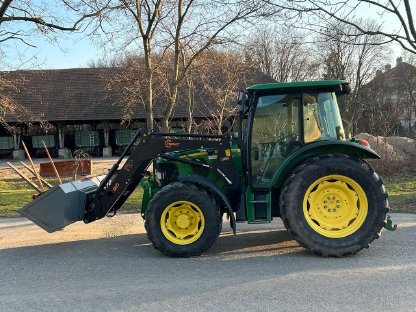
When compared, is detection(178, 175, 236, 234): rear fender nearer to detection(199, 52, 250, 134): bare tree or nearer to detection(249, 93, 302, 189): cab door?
detection(249, 93, 302, 189): cab door

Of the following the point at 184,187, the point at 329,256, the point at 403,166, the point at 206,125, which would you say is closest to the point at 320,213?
the point at 329,256

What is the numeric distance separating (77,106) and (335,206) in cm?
3162

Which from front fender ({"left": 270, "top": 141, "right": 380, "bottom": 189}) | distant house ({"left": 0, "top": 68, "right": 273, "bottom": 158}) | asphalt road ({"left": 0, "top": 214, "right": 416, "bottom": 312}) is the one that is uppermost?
distant house ({"left": 0, "top": 68, "right": 273, "bottom": 158})

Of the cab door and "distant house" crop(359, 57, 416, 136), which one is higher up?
"distant house" crop(359, 57, 416, 136)

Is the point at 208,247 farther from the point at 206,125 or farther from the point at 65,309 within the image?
the point at 206,125

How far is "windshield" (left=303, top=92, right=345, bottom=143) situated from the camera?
19.3ft

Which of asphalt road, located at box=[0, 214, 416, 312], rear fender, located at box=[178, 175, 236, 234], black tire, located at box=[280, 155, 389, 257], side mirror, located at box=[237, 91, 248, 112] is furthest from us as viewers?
side mirror, located at box=[237, 91, 248, 112]

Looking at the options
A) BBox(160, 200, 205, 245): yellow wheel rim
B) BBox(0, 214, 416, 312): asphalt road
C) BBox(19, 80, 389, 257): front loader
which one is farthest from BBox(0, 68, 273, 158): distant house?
BBox(160, 200, 205, 245): yellow wheel rim

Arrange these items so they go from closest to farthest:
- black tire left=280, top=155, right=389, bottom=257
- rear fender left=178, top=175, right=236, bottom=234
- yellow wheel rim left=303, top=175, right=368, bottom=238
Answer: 1. black tire left=280, top=155, right=389, bottom=257
2. yellow wheel rim left=303, top=175, right=368, bottom=238
3. rear fender left=178, top=175, right=236, bottom=234

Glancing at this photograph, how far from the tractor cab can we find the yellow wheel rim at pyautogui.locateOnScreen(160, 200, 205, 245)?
3.02 feet

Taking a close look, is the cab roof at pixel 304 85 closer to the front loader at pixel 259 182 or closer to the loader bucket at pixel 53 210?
the front loader at pixel 259 182

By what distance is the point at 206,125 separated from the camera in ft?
80.8

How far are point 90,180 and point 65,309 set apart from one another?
338 centimetres

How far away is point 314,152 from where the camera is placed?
577 cm
